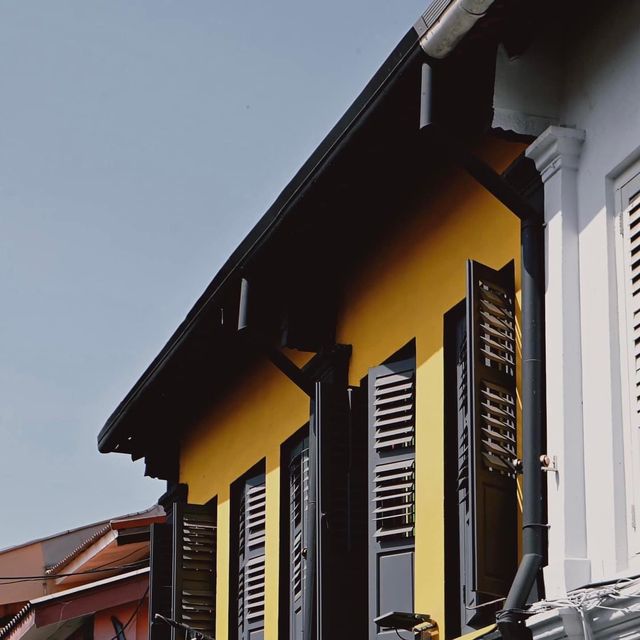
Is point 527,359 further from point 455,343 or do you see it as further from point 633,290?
point 455,343

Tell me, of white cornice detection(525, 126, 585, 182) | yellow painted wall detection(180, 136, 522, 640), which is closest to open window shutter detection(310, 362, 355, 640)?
yellow painted wall detection(180, 136, 522, 640)

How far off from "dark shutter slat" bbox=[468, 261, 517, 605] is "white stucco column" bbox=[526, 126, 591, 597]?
0.43 meters

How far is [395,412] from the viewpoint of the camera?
35.4 feet

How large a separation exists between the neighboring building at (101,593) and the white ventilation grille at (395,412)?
7.38 metres

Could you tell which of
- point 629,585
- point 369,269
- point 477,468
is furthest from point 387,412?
point 629,585

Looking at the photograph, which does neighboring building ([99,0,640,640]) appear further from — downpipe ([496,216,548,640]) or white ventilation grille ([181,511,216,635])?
white ventilation grille ([181,511,216,635])

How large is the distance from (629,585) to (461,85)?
3213 mm

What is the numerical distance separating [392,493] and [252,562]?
3586 millimetres

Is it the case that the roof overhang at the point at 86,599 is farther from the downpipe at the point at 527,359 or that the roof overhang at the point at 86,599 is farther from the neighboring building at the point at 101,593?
the downpipe at the point at 527,359

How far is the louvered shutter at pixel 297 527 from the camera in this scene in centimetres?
1263

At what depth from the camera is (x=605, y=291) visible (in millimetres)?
8398

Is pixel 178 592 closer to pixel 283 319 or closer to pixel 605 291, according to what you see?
pixel 283 319

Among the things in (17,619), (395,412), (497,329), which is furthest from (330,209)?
(17,619)

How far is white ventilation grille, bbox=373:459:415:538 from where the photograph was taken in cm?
1059
